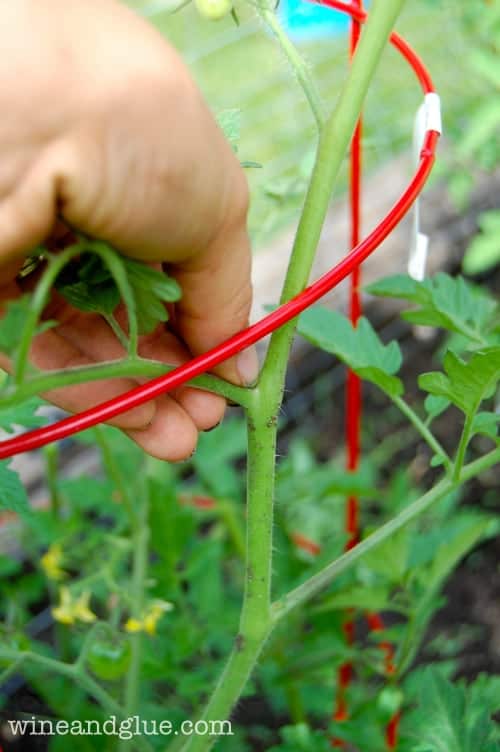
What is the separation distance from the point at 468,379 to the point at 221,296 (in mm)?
210

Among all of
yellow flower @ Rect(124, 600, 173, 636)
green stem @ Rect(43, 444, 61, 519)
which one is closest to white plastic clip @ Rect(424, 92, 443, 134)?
yellow flower @ Rect(124, 600, 173, 636)

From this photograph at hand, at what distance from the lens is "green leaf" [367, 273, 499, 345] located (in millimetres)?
883

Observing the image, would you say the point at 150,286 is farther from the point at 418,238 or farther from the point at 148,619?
the point at 148,619

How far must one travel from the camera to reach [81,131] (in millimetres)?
479

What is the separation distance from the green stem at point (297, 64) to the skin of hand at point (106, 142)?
122mm

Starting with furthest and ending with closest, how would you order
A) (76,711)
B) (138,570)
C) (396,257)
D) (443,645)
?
(396,257) → (443,645) → (76,711) → (138,570)

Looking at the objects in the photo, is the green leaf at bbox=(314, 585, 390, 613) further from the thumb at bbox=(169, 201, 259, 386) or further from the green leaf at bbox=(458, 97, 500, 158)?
the green leaf at bbox=(458, 97, 500, 158)

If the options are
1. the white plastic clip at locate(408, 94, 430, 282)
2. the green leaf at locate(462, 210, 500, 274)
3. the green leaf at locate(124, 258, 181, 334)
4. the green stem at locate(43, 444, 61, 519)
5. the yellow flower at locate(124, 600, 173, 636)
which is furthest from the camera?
the green leaf at locate(462, 210, 500, 274)

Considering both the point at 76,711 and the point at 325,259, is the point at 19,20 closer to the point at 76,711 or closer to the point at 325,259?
the point at 76,711

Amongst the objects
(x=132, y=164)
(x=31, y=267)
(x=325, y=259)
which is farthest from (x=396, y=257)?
(x=132, y=164)

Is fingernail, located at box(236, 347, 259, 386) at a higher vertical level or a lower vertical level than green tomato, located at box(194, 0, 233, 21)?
lower

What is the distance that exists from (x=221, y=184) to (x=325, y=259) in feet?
5.37

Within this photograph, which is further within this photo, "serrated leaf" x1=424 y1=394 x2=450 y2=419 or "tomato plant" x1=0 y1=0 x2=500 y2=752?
"serrated leaf" x1=424 y1=394 x2=450 y2=419

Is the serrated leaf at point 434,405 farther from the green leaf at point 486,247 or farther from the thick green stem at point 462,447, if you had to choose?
the green leaf at point 486,247
